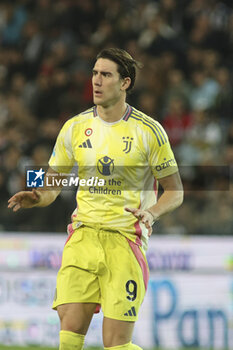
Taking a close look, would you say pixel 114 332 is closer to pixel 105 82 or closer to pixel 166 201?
pixel 166 201

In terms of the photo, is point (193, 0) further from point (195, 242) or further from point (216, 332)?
point (216, 332)

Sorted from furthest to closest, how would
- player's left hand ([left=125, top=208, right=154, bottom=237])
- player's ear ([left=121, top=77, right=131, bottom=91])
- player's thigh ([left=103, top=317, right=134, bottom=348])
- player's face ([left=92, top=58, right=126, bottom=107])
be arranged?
player's ear ([left=121, top=77, right=131, bottom=91])
player's face ([left=92, top=58, right=126, bottom=107])
player's thigh ([left=103, top=317, right=134, bottom=348])
player's left hand ([left=125, top=208, right=154, bottom=237])

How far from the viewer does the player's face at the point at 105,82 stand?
5285 mm

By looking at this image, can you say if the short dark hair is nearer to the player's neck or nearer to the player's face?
the player's face

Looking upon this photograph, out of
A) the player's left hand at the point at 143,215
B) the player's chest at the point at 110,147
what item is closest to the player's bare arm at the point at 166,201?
the player's left hand at the point at 143,215

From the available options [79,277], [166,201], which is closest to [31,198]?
[79,277]

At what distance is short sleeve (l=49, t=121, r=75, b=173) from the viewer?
5457 millimetres

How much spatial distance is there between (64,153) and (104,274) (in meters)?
0.90

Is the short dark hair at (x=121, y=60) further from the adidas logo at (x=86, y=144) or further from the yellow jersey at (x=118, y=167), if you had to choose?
the adidas logo at (x=86, y=144)

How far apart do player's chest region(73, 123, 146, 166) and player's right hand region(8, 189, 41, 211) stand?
1.30ft

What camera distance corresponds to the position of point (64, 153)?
5.51m

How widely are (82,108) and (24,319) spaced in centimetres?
340

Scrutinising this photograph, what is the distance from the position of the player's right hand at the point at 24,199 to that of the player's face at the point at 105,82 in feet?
2.43

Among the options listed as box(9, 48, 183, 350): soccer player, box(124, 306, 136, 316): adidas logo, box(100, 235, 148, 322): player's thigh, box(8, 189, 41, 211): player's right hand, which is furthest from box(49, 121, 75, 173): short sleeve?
box(124, 306, 136, 316): adidas logo
